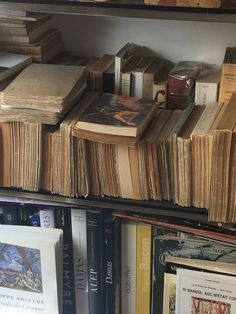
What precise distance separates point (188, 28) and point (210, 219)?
1.49ft

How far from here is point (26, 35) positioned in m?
1.21

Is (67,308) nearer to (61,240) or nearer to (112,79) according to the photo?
(61,240)

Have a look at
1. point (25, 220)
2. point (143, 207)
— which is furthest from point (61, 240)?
point (143, 207)

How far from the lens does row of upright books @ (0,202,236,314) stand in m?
1.18

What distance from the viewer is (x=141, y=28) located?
1282 mm

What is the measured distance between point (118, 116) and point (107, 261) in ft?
1.21

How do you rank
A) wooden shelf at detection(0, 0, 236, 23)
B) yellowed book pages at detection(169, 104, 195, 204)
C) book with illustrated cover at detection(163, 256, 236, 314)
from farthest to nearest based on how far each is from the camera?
book with illustrated cover at detection(163, 256, 236, 314), yellowed book pages at detection(169, 104, 195, 204), wooden shelf at detection(0, 0, 236, 23)

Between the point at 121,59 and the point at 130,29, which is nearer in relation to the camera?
the point at 121,59

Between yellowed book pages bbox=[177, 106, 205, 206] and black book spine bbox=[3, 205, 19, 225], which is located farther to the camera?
black book spine bbox=[3, 205, 19, 225]

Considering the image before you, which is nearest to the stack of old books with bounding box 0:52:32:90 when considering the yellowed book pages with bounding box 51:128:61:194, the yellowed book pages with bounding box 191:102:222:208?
the yellowed book pages with bounding box 51:128:61:194

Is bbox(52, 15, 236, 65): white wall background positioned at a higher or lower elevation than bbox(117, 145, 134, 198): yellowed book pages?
higher

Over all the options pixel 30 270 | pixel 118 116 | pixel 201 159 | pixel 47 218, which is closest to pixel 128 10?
pixel 118 116

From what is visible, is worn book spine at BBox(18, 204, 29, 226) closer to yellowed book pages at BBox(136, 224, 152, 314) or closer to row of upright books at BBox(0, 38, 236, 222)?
row of upright books at BBox(0, 38, 236, 222)

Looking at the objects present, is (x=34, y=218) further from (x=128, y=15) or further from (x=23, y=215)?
(x=128, y=15)
